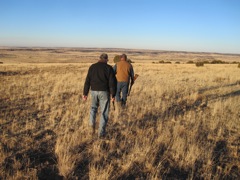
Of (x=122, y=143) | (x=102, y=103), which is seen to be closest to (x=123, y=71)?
(x=102, y=103)

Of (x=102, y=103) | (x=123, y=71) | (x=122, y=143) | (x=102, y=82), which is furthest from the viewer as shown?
(x=123, y=71)

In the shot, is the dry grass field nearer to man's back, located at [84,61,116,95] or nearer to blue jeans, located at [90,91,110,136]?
blue jeans, located at [90,91,110,136]

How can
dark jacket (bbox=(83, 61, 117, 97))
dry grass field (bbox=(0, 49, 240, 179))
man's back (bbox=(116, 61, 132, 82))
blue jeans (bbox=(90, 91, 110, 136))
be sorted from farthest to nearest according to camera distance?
man's back (bbox=(116, 61, 132, 82)) < blue jeans (bbox=(90, 91, 110, 136)) < dark jacket (bbox=(83, 61, 117, 97)) < dry grass field (bbox=(0, 49, 240, 179))

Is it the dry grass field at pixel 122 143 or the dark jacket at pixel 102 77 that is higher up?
the dark jacket at pixel 102 77

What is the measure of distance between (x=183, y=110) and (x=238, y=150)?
10.9 feet

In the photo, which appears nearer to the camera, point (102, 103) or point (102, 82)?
point (102, 82)

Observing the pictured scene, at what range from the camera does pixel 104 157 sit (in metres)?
4.16

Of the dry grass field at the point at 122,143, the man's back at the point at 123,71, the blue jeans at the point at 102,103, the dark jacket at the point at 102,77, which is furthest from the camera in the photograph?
the man's back at the point at 123,71

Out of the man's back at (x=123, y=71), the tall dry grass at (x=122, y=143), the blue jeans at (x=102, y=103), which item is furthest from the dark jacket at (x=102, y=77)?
the man's back at (x=123, y=71)

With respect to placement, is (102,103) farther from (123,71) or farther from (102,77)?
(123,71)

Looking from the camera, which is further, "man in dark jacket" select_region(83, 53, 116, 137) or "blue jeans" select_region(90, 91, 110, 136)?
"blue jeans" select_region(90, 91, 110, 136)

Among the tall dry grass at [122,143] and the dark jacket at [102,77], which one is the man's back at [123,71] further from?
the dark jacket at [102,77]

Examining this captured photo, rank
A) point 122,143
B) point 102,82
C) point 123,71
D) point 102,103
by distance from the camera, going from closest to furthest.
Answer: point 122,143 → point 102,82 → point 102,103 → point 123,71

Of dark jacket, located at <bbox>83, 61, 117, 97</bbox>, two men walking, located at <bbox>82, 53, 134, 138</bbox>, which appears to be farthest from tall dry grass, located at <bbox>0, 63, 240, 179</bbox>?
dark jacket, located at <bbox>83, 61, 117, 97</bbox>
